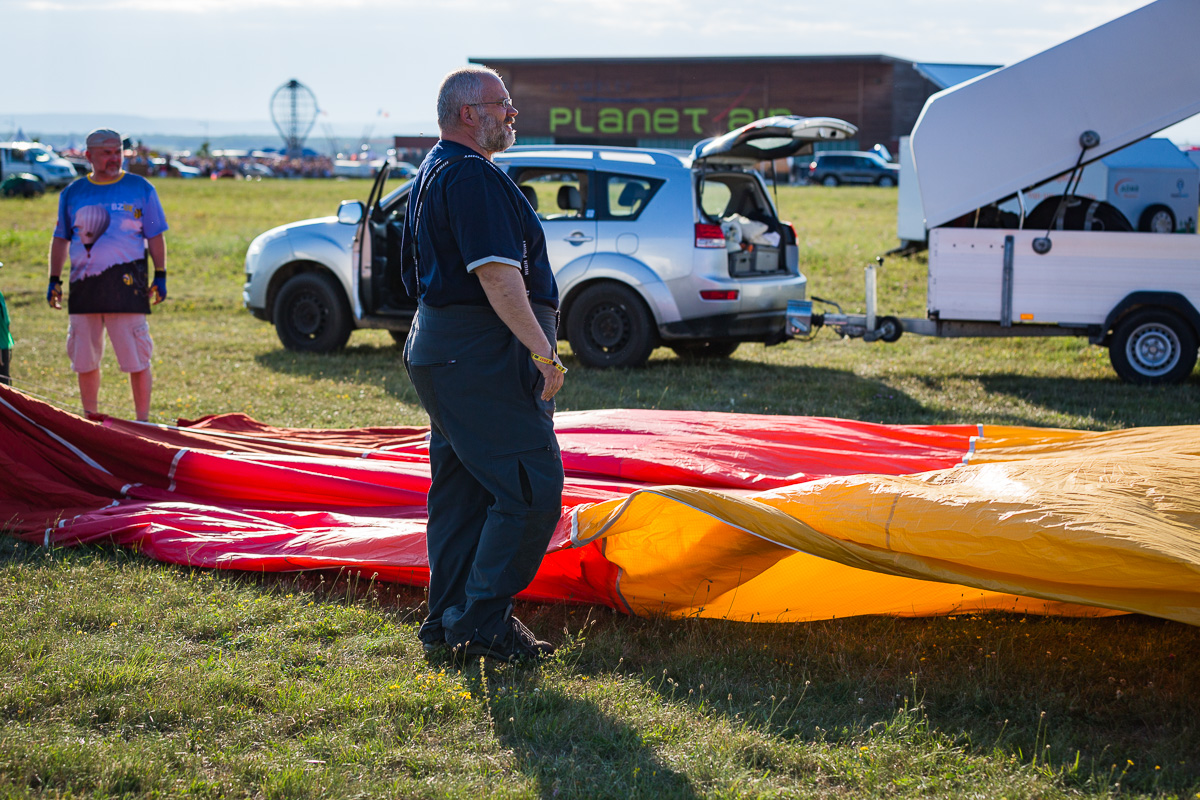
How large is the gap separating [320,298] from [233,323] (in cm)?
364

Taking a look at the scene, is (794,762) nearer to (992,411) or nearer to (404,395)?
(992,411)

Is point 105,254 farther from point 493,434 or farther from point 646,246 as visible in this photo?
point 646,246

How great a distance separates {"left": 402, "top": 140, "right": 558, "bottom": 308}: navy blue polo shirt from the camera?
3281 mm

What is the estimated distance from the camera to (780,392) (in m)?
9.03

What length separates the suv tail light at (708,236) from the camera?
9.41m

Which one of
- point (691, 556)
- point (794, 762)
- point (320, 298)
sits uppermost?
point (320, 298)

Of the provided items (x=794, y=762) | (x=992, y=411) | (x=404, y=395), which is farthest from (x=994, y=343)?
(x=794, y=762)

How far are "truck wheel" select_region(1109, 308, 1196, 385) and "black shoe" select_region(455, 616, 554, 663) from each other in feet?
24.2

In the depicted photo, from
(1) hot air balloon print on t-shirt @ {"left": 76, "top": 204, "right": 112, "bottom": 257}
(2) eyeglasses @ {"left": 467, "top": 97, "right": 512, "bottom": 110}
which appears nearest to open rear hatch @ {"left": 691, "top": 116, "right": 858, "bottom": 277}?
(1) hot air balloon print on t-shirt @ {"left": 76, "top": 204, "right": 112, "bottom": 257}

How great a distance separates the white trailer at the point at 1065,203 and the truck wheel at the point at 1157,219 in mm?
5229

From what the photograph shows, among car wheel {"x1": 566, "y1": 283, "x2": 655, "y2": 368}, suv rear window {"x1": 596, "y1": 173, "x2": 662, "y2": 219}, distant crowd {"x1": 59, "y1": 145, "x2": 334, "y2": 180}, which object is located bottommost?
car wheel {"x1": 566, "y1": 283, "x2": 655, "y2": 368}

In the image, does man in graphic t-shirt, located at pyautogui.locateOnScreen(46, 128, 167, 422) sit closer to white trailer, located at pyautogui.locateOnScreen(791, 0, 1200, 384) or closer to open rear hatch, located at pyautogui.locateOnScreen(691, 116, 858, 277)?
open rear hatch, located at pyautogui.locateOnScreen(691, 116, 858, 277)

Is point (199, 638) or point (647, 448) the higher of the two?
point (647, 448)

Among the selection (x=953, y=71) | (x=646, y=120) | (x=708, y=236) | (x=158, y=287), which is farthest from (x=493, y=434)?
(x=646, y=120)
